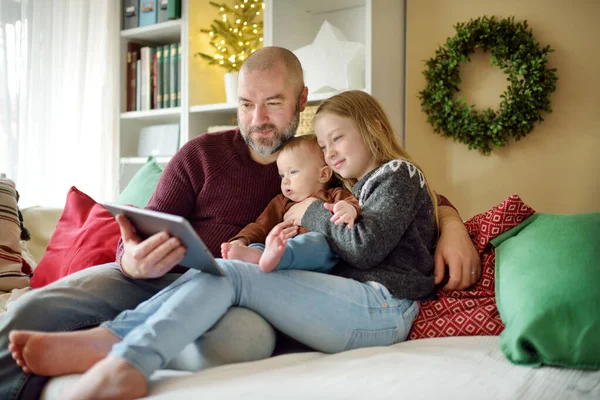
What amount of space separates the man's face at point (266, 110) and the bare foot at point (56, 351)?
2.68 ft

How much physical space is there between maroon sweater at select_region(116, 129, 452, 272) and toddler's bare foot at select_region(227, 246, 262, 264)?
0.32 metres

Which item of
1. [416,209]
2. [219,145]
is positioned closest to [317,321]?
[416,209]

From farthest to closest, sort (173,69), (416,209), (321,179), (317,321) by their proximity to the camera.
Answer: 1. (173,69)
2. (321,179)
3. (416,209)
4. (317,321)

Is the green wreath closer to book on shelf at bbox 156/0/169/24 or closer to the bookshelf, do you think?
the bookshelf

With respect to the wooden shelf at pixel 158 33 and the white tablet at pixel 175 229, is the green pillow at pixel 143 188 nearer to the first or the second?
the white tablet at pixel 175 229

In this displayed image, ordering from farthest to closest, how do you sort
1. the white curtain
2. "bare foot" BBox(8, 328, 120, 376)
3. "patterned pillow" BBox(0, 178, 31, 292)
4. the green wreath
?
the white curtain
the green wreath
"patterned pillow" BBox(0, 178, 31, 292)
"bare foot" BBox(8, 328, 120, 376)

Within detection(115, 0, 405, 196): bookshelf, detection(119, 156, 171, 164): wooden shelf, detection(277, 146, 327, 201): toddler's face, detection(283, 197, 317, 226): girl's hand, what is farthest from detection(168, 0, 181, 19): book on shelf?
detection(283, 197, 317, 226): girl's hand

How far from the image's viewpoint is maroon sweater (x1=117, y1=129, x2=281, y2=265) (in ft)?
5.55

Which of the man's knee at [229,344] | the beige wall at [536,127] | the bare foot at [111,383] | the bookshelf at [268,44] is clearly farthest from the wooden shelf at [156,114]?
the bare foot at [111,383]

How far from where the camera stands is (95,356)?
1.07 meters

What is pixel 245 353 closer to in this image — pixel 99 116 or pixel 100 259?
pixel 100 259

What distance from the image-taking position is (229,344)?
1.13m

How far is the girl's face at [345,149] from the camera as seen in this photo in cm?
150

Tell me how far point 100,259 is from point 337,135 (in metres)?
0.84
